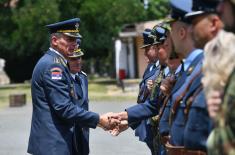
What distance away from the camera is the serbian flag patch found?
17.7ft

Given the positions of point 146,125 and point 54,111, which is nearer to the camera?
point 54,111

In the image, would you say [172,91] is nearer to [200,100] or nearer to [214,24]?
[200,100]

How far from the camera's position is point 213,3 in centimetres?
329

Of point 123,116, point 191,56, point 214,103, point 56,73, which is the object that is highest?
point 191,56

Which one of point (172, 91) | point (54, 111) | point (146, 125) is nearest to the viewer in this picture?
point (172, 91)

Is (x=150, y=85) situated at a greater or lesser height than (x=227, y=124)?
lesser

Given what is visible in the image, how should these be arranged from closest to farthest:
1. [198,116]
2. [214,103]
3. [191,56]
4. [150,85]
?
[214,103]
[198,116]
[191,56]
[150,85]

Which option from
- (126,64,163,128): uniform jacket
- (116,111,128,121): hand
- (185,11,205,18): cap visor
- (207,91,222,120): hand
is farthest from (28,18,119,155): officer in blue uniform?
(207,91,222,120): hand

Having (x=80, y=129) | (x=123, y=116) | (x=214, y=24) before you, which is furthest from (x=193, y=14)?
(x=80, y=129)

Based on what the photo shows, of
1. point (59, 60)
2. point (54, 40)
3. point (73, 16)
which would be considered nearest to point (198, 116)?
point (59, 60)

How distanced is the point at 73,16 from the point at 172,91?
30.0 metres

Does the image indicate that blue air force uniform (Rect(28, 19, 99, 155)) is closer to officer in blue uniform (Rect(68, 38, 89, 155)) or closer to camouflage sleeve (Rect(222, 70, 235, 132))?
officer in blue uniform (Rect(68, 38, 89, 155))

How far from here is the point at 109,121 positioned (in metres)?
5.81

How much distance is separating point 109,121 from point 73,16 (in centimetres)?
2816
